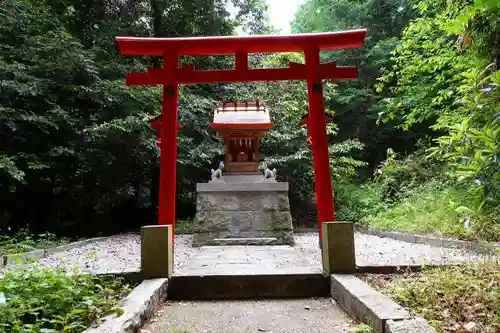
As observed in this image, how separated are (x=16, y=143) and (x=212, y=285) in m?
6.79

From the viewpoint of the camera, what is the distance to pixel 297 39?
14.4 ft

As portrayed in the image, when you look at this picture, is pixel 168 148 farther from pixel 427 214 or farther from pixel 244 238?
pixel 427 214

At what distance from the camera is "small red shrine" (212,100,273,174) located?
24.0 feet

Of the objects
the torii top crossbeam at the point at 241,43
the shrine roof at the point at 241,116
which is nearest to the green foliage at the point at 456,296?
the torii top crossbeam at the point at 241,43

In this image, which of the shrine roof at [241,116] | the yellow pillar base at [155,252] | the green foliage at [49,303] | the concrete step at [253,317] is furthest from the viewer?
the shrine roof at [241,116]

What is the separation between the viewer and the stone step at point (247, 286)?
3.62 metres

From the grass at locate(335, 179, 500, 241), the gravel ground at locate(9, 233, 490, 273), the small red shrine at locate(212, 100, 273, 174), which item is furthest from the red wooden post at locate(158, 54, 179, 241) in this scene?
the small red shrine at locate(212, 100, 273, 174)

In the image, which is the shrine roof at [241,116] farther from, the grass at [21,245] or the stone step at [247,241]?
the grass at [21,245]

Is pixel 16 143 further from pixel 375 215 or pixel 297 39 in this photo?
pixel 375 215

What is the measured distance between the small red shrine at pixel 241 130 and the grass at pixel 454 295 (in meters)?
4.57

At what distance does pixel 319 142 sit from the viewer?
424cm

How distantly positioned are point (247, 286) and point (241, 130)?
14.0 ft

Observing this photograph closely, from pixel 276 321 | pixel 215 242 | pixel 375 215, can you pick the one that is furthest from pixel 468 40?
pixel 375 215

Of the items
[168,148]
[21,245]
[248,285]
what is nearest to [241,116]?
[168,148]
